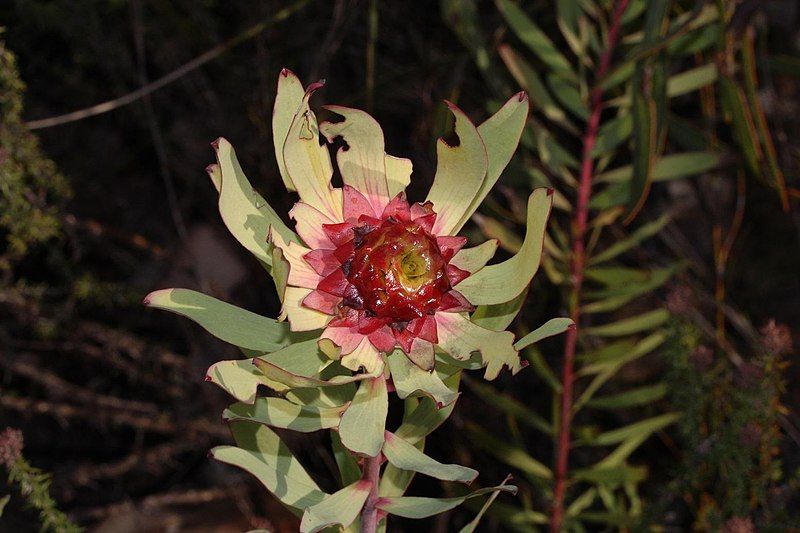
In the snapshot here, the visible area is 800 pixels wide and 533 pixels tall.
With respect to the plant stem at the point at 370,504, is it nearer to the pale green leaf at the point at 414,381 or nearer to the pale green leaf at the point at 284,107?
the pale green leaf at the point at 414,381

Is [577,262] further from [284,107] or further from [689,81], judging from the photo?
[284,107]

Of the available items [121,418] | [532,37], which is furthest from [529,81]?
[121,418]

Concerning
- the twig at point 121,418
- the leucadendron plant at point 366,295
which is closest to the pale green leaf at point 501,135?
the leucadendron plant at point 366,295

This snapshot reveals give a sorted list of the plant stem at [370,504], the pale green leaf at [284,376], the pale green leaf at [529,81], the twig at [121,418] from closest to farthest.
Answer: the pale green leaf at [284,376] < the plant stem at [370,504] < the pale green leaf at [529,81] < the twig at [121,418]

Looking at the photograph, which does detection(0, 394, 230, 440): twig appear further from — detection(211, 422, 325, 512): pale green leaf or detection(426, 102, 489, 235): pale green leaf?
detection(426, 102, 489, 235): pale green leaf

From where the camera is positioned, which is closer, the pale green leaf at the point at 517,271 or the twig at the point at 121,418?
the pale green leaf at the point at 517,271

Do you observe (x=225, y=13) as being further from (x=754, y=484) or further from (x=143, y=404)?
(x=754, y=484)

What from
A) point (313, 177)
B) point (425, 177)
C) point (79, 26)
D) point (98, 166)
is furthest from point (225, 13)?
point (313, 177)
